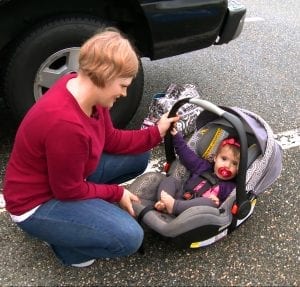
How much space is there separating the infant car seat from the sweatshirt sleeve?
44 cm

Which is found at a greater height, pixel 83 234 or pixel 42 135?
pixel 42 135

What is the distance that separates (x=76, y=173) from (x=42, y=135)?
212mm

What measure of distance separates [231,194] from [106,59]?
3.37 feet

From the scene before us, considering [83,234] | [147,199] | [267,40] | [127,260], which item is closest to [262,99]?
[267,40]

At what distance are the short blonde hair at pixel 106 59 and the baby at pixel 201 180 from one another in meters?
0.75

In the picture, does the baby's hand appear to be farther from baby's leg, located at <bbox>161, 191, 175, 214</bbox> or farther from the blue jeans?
the blue jeans

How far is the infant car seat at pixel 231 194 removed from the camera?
2.25 m

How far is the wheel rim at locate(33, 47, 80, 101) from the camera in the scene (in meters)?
2.86

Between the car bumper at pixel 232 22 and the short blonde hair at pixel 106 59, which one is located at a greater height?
the short blonde hair at pixel 106 59

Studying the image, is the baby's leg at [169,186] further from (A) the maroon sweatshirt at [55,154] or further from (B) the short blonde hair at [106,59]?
(B) the short blonde hair at [106,59]

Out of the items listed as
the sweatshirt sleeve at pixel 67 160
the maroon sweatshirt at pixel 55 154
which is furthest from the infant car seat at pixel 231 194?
the sweatshirt sleeve at pixel 67 160

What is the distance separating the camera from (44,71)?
2.87 m

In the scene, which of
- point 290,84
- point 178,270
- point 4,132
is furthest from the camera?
point 290,84

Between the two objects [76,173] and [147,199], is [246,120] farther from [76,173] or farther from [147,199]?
[76,173]
